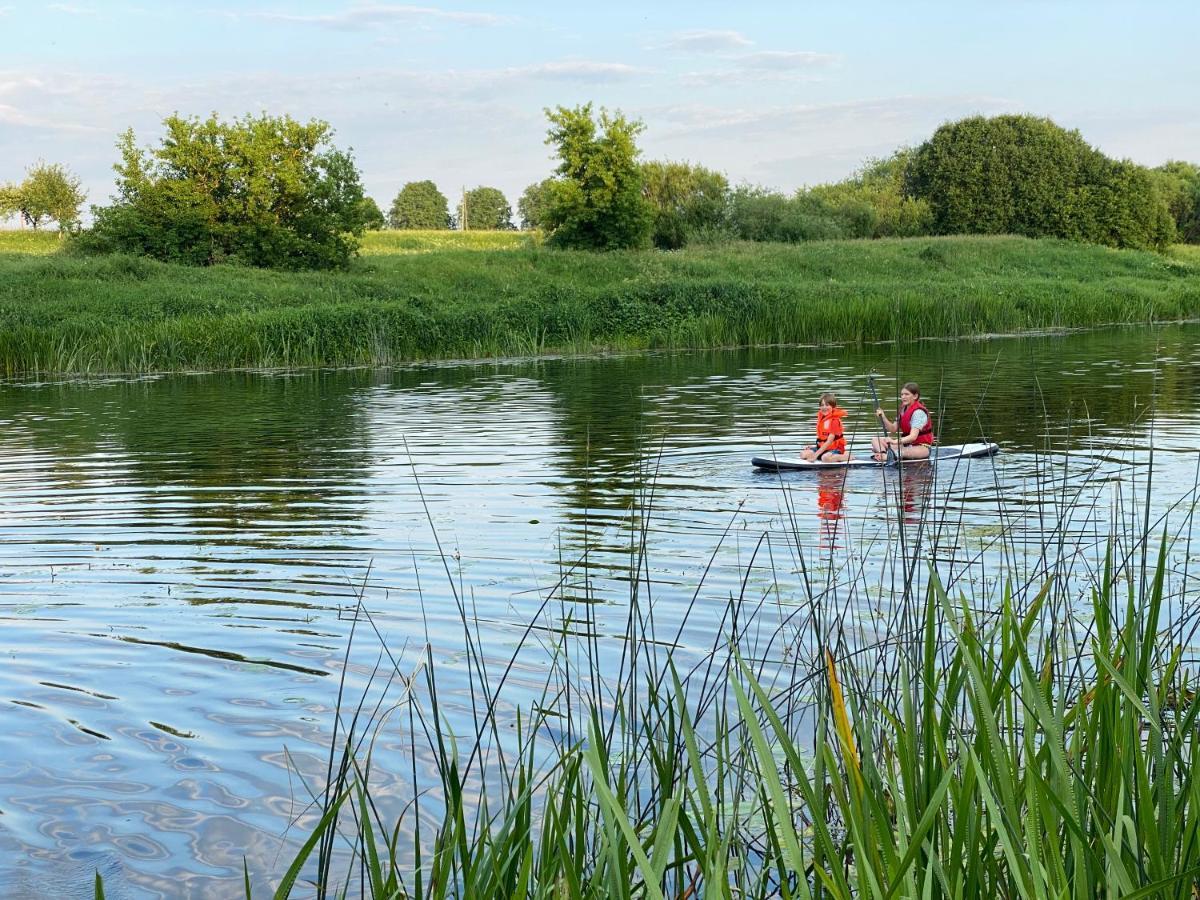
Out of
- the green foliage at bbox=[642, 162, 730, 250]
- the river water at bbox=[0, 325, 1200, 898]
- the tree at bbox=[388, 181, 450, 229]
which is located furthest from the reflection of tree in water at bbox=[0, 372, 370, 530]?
the tree at bbox=[388, 181, 450, 229]

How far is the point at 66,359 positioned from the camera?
26172 mm

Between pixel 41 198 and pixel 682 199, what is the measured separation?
3172 cm

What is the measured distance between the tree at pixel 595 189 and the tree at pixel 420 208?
2429 inches

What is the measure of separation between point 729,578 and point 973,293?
94.1 ft

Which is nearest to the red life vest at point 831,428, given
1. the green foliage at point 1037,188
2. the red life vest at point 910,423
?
the red life vest at point 910,423

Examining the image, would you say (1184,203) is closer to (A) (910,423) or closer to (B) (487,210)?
(B) (487,210)

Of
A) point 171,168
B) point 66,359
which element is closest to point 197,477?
point 66,359

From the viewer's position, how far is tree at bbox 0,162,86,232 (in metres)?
64.9

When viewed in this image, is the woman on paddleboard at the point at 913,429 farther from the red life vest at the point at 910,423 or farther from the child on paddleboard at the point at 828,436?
the child on paddleboard at the point at 828,436

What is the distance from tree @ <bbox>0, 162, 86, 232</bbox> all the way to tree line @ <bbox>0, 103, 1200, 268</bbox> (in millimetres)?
78

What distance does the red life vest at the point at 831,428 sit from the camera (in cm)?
1193

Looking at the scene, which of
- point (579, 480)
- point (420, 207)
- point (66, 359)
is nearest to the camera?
point (579, 480)

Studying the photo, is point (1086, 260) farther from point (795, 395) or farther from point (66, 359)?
point (66, 359)

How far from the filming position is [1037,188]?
61906 millimetres
